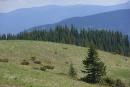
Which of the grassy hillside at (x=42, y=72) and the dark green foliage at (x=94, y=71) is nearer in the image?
the grassy hillside at (x=42, y=72)

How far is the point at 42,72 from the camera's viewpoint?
1384 inches

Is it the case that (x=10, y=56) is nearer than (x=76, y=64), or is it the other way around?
(x=10, y=56)

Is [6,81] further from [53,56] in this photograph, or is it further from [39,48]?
[39,48]

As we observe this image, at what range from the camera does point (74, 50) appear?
10856 cm

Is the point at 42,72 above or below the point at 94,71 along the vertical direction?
above

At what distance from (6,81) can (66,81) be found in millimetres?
6590

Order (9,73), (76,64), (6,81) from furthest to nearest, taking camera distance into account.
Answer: (76,64), (9,73), (6,81)

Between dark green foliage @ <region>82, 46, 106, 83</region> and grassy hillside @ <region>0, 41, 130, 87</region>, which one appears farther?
dark green foliage @ <region>82, 46, 106, 83</region>

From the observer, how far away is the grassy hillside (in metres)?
29.6

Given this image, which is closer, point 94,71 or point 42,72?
point 42,72

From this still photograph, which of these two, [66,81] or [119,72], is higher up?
[66,81]

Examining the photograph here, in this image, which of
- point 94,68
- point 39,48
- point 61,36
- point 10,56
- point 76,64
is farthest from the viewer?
point 61,36

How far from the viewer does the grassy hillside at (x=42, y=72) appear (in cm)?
2958

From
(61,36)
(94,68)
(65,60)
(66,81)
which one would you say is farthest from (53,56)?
(61,36)
